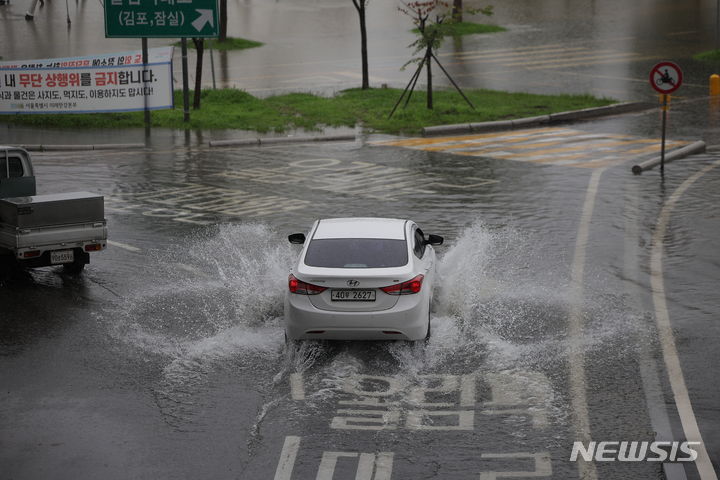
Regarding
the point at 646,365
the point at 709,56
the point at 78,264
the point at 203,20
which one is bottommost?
the point at 646,365

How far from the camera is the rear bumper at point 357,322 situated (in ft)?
38.4

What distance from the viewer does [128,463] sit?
9.17m

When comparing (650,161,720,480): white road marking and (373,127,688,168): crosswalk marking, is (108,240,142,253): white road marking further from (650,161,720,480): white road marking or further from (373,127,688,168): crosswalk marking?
(373,127,688,168): crosswalk marking

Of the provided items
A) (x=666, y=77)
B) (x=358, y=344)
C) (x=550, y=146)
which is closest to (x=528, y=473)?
(x=358, y=344)

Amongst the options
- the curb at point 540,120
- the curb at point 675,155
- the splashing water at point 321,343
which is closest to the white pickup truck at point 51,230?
the splashing water at point 321,343

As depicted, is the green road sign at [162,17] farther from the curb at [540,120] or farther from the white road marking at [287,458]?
the white road marking at [287,458]

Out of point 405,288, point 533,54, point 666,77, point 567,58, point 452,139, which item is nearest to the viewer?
point 405,288

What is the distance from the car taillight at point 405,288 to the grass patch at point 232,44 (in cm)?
4024

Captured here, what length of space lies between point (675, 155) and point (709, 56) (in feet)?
71.3

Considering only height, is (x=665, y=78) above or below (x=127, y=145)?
above

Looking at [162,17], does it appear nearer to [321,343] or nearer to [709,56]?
[321,343]

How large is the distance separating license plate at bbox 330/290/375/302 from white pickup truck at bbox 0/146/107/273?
17.2 feet

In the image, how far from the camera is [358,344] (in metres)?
12.4

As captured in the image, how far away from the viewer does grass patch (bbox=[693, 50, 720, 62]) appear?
4409 cm
